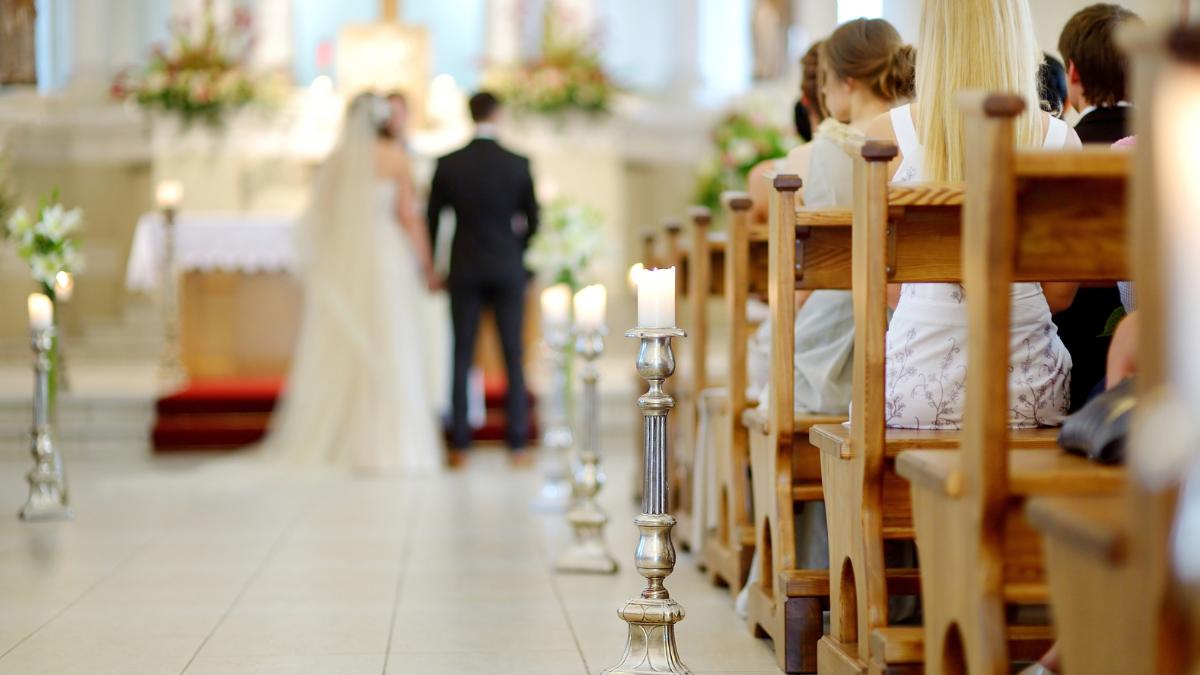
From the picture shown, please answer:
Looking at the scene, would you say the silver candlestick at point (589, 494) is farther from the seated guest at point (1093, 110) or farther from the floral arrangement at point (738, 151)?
the floral arrangement at point (738, 151)

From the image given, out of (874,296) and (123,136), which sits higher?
(123,136)

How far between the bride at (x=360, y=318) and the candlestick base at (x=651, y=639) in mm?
4364

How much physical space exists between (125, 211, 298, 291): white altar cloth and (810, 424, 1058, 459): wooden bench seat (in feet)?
21.0

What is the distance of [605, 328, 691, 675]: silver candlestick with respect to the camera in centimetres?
310

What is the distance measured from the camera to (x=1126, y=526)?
1743 mm

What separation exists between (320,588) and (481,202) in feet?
11.4

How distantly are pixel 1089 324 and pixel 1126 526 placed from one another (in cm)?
224

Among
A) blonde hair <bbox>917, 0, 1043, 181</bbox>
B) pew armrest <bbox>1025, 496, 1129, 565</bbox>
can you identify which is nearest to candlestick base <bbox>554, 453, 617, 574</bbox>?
blonde hair <bbox>917, 0, 1043, 181</bbox>

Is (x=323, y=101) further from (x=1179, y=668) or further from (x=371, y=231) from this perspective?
(x=1179, y=668)

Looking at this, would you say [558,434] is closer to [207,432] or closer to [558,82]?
[207,432]

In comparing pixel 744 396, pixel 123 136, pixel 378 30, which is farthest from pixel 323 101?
pixel 744 396

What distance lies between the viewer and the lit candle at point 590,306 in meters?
4.96

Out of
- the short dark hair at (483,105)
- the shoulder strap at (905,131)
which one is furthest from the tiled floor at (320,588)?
the short dark hair at (483,105)

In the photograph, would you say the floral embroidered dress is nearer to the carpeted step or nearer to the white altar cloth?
the carpeted step
